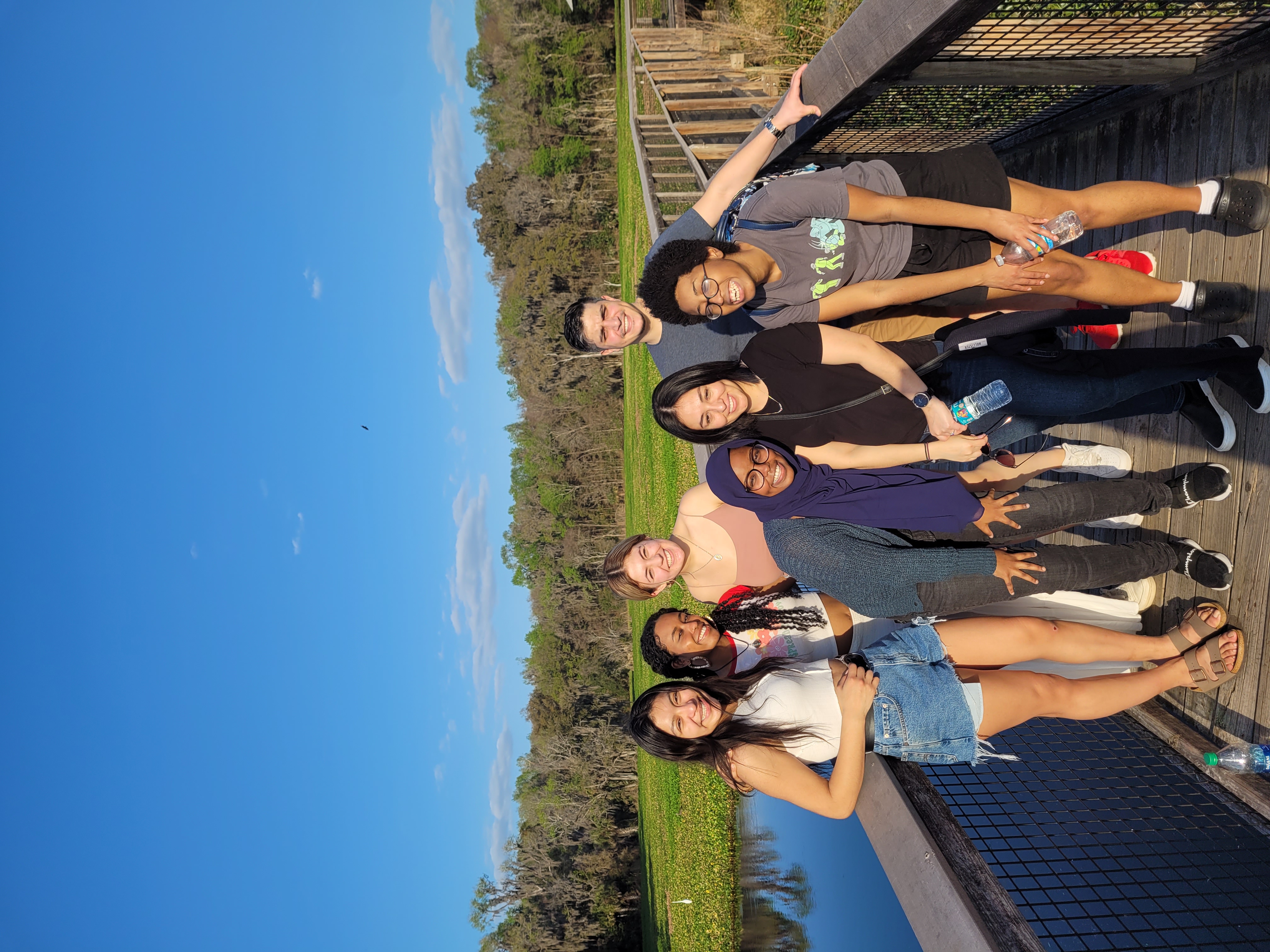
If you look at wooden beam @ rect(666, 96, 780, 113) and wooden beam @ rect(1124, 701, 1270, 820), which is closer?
wooden beam @ rect(1124, 701, 1270, 820)

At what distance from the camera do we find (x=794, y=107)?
3609 mm

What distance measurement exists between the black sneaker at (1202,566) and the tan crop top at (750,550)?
77.2 inches

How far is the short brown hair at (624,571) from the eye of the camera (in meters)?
3.92

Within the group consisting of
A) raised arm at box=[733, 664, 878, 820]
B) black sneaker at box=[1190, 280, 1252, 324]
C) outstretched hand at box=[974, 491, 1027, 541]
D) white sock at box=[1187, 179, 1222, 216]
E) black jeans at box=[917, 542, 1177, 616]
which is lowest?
raised arm at box=[733, 664, 878, 820]

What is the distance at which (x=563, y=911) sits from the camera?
30.3 m

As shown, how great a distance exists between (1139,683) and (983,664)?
2.57 ft

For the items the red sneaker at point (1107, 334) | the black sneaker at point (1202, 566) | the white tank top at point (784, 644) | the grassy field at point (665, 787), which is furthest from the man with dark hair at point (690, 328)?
the grassy field at point (665, 787)

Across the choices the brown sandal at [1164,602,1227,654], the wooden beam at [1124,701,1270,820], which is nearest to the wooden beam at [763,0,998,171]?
the brown sandal at [1164,602,1227,654]

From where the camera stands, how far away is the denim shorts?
9.26ft

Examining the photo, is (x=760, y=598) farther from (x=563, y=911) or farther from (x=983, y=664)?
(x=563, y=911)

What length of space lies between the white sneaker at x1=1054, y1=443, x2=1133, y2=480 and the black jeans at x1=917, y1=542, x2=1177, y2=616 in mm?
627


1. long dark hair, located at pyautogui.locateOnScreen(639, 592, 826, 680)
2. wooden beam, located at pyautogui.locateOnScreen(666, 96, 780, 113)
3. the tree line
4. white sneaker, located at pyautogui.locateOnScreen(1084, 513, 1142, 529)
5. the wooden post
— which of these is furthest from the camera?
the tree line

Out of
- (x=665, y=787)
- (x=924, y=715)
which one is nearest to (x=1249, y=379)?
(x=924, y=715)

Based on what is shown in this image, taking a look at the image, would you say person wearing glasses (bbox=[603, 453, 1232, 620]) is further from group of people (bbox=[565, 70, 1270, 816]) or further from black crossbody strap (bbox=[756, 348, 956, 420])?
black crossbody strap (bbox=[756, 348, 956, 420])
